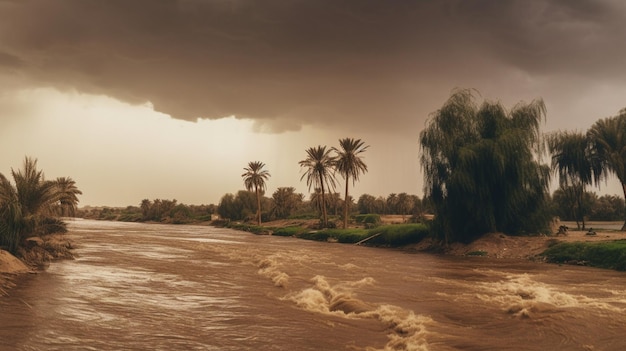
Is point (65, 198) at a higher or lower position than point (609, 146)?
lower

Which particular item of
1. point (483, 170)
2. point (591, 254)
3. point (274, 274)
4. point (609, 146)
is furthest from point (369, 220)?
point (274, 274)

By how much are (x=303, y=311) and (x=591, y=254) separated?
20.3m

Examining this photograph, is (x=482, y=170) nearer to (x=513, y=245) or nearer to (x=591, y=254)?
(x=513, y=245)

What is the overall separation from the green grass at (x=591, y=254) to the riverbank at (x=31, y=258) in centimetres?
2625

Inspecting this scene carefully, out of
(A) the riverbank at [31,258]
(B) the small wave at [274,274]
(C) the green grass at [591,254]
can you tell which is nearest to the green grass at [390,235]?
(C) the green grass at [591,254]

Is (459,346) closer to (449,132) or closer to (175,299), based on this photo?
(175,299)

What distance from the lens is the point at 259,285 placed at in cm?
1484

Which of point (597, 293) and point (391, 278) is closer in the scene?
point (597, 293)

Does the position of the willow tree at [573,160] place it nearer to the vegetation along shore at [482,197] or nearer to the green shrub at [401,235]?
the vegetation along shore at [482,197]

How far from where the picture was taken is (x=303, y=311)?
10.6 meters

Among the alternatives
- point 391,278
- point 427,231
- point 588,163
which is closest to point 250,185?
point 427,231

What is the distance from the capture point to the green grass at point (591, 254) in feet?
69.5

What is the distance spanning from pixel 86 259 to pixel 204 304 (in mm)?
12998

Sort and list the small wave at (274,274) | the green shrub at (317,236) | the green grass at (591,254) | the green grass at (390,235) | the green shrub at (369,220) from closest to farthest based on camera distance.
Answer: the small wave at (274,274), the green grass at (591,254), the green grass at (390,235), the green shrub at (317,236), the green shrub at (369,220)
